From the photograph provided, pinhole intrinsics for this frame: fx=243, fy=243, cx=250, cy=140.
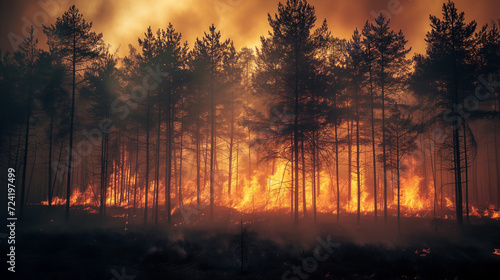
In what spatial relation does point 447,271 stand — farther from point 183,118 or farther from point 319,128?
point 183,118

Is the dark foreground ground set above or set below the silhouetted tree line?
below

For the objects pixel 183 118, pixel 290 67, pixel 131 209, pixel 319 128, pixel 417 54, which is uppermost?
pixel 417 54

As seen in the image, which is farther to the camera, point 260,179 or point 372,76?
point 260,179

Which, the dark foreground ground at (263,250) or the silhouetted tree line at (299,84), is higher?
the silhouetted tree line at (299,84)

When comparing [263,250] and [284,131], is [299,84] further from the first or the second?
[263,250]

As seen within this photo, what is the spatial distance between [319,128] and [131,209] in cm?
2497

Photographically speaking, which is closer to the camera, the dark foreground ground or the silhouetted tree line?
the dark foreground ground

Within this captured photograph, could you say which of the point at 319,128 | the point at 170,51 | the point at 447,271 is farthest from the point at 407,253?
the point at 170,51

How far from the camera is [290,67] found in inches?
675

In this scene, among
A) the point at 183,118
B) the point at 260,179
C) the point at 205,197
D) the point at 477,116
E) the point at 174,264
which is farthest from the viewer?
the point at 260,179

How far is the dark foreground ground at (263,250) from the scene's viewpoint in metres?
11.1

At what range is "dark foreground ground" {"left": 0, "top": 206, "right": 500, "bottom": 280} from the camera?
36.6 feet

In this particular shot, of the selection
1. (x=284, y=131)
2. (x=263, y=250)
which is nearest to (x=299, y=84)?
(x=284, y=131)

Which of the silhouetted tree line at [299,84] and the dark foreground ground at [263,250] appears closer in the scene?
the dark foreground ground at [263,250]
